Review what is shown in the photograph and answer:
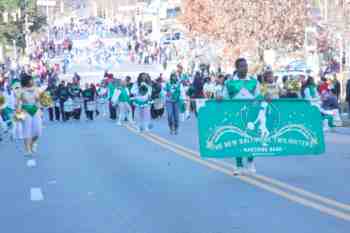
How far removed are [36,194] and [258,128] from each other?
3305 mm

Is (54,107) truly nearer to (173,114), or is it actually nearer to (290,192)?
(173,114)

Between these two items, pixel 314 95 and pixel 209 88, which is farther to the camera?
pixel 209 88

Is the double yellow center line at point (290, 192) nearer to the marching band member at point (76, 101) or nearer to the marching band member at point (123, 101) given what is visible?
the marching band member at point (123, 101)

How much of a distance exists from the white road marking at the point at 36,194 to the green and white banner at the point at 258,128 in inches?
92.5

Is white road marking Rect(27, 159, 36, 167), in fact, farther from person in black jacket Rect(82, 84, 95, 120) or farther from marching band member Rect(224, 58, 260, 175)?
person in black jacket Rect(82, 84, 95, 120)

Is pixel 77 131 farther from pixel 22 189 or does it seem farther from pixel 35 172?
→ pixel 22 189

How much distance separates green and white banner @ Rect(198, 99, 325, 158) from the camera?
15.9 m

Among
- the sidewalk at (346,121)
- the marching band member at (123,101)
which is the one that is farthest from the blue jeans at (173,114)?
the marching band member at (123,101)

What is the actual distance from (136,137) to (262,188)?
1505 cm

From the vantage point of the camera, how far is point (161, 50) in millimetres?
108125

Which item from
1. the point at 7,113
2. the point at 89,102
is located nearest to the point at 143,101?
the point at 7,113

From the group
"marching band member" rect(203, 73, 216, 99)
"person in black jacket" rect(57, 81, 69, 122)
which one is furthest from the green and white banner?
"person in black jacket" rect(57, 81, 69, 122)

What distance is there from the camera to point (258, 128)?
16078 millimetres

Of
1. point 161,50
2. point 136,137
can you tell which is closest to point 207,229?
point 136,137
